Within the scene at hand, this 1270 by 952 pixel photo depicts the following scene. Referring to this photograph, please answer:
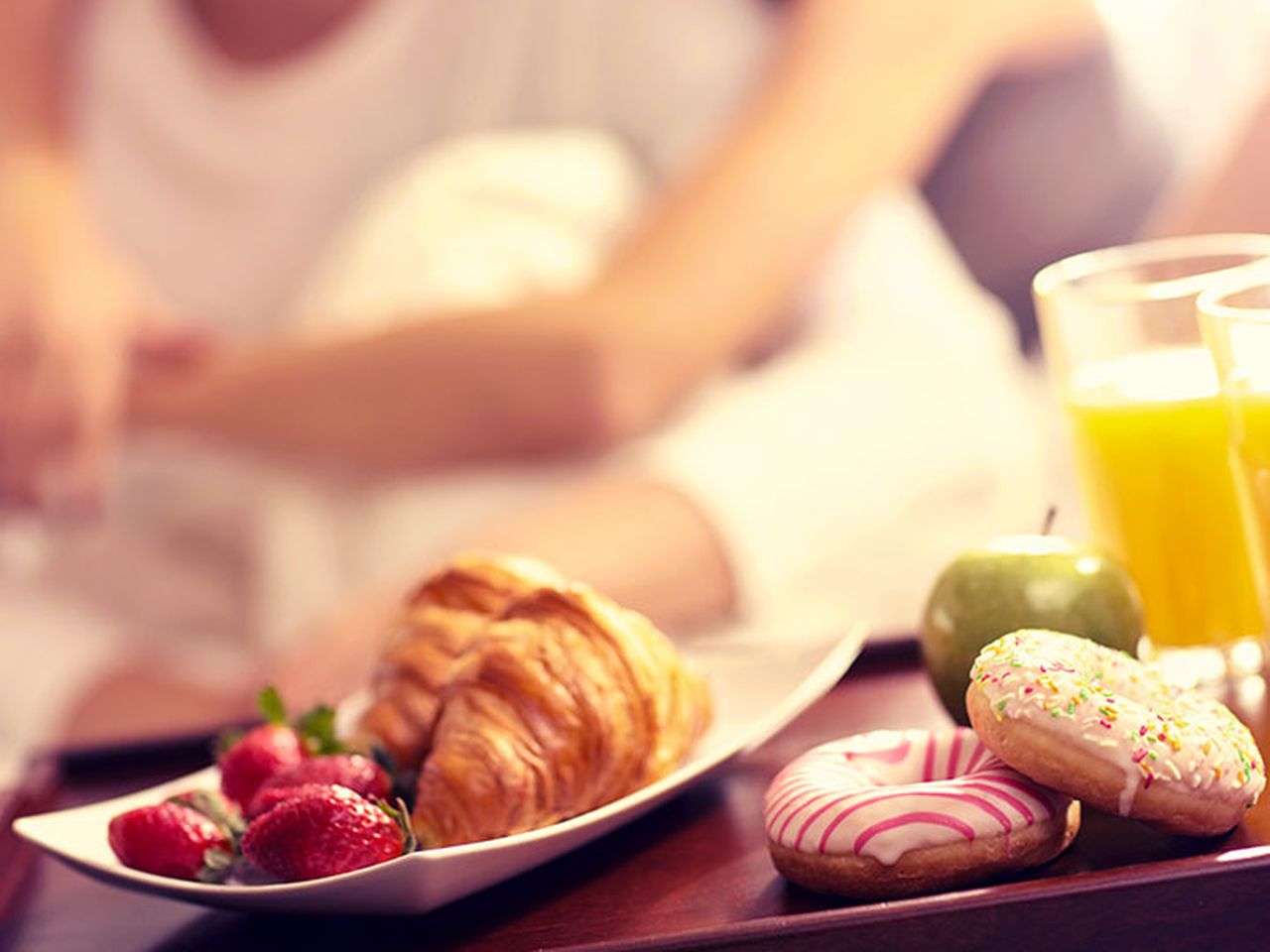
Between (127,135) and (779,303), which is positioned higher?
(127,135)

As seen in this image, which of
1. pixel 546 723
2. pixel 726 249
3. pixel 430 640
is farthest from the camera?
pixel 726 249

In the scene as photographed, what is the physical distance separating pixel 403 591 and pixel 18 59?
0.69 meters

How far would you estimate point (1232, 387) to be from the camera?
0.84m

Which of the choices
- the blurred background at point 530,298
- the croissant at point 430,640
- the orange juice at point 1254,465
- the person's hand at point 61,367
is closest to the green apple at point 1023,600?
the orange juice at point 1254,465

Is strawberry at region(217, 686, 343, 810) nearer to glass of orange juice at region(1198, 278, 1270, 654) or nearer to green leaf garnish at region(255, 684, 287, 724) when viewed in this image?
green leaf garnish at region(255, 684, 287, 724)

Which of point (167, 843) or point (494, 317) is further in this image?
point (494, 317)

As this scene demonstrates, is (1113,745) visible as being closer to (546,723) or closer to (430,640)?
(546,723)

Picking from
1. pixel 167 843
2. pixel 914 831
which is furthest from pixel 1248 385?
pixel 167 843

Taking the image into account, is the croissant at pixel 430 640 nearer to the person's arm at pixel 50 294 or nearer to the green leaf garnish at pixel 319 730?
the green leaf garnish at pixel 319 730

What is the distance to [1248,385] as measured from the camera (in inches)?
32.6

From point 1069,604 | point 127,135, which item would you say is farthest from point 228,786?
Answer: point 127,135

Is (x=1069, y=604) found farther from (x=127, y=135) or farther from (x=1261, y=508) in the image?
(x=127, y=135)

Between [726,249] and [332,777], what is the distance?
99 cm

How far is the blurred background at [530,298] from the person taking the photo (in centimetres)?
164
